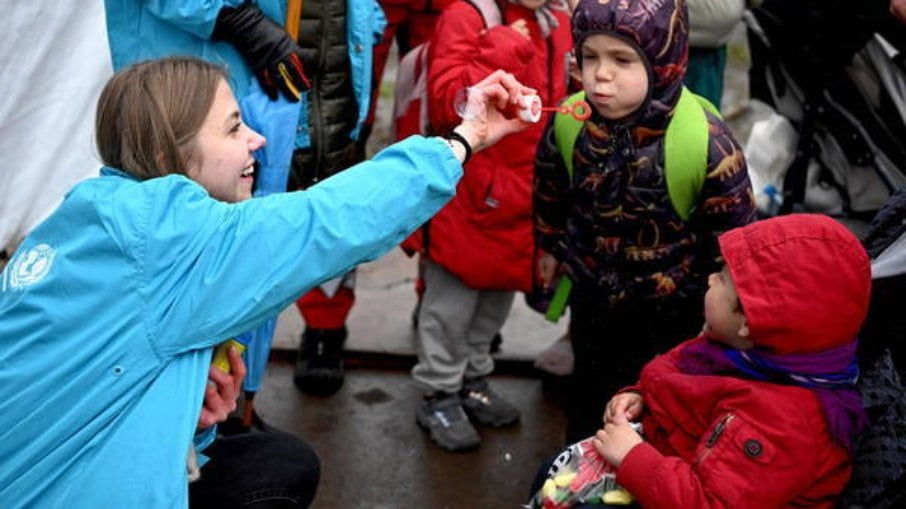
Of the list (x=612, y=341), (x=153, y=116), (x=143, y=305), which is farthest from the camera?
(x=612, y=341)

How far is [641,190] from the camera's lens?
303 centimetres

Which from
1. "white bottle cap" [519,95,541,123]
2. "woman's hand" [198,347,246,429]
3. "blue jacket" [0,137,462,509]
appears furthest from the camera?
"white bottle cap" [519,95,541,123]

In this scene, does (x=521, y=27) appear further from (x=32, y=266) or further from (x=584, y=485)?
(x=32, y=266)

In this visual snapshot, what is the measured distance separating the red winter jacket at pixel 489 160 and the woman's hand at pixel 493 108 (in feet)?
2.59

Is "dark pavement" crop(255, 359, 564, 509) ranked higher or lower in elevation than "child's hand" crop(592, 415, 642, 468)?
lower

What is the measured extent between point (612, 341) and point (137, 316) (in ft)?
5.22

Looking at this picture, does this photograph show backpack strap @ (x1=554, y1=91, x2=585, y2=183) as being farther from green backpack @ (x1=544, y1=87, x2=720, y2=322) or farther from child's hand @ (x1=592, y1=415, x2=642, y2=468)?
child's hand @ (x1=592, y1=415, x2=642, y2=468)

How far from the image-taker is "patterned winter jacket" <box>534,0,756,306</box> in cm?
295

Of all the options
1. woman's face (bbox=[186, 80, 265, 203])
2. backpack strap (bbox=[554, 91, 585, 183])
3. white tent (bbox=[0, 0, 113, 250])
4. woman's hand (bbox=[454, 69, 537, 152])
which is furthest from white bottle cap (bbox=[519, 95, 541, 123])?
white tent (bbox=[0, 0, 113, 250])

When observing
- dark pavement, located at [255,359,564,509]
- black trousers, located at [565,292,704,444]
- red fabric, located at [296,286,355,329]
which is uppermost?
black trousers, located at [565,292,704,444]

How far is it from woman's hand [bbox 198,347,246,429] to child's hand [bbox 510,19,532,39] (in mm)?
1412

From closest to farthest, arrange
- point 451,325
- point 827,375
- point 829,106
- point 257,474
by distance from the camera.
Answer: point 827,375
point 257,474
point 451,325
point 829,106

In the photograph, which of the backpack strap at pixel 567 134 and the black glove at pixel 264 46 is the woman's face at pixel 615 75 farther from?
the black glove at pixel 264 46

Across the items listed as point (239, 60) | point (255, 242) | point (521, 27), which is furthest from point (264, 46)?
point (255, 242)
